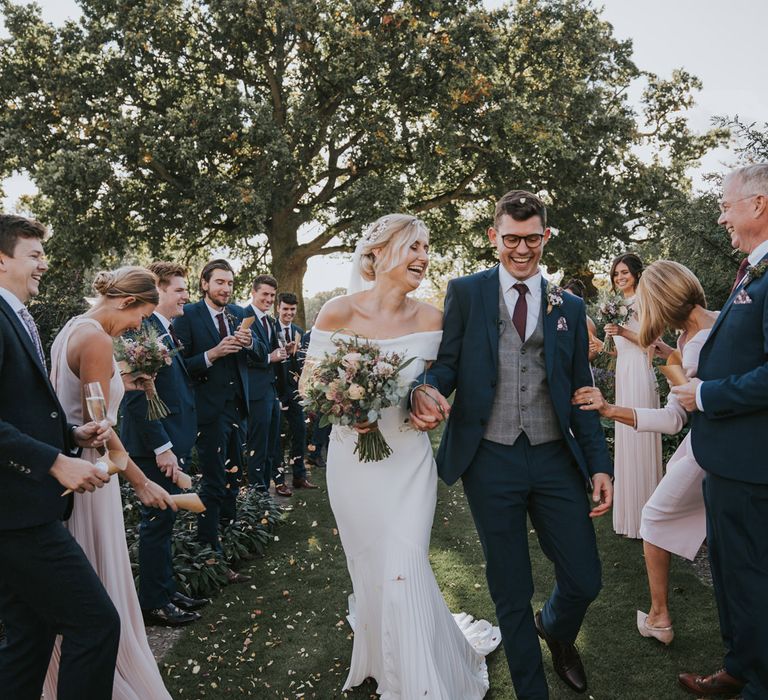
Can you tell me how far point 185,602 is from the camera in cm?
504

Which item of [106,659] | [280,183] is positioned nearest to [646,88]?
[280,183]

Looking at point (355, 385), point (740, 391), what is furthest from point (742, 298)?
point (355, 385)

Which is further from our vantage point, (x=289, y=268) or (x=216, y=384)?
(x=289, y=268)

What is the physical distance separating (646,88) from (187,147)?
1382cm

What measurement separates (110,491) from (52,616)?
876 mm

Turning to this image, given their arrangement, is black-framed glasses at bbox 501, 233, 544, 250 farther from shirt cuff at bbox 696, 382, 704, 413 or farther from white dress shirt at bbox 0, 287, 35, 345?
white dress shirt at bbox 0, 287, 35, 345

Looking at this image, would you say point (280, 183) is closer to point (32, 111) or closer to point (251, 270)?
point (251, 270)

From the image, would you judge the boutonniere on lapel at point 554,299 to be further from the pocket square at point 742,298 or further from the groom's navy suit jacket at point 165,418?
the groom's navy suit jacket at point 165,418

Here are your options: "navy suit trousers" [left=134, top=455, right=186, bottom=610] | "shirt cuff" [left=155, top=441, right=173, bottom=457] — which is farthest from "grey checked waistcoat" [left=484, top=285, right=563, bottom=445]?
"navy suit trousers" [left=134, top=455, right=186, bottom=610]

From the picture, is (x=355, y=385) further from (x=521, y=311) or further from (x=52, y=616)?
(x=52, y=616)

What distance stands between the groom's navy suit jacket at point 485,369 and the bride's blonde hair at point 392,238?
435 mm

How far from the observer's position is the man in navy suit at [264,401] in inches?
300

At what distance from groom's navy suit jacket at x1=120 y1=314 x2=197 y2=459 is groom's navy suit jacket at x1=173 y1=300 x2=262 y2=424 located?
653mm

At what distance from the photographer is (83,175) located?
49.8 ft
